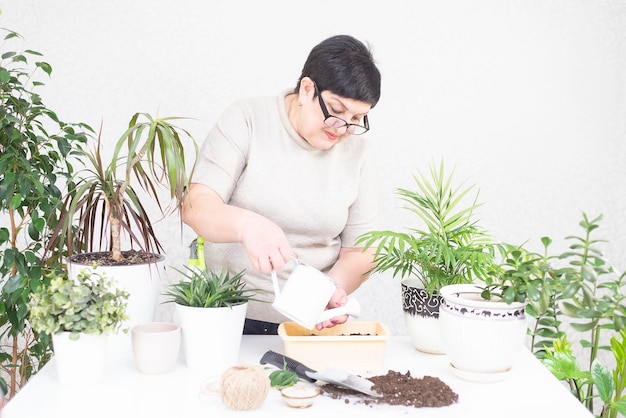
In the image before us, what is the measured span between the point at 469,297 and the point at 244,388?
579 mm

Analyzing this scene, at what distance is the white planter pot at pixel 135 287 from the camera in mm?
1519

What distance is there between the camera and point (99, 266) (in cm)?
151

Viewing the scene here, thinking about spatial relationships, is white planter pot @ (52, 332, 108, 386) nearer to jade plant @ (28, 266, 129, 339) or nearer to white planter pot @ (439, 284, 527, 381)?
jade plant @ (28, 266, 129, 339)

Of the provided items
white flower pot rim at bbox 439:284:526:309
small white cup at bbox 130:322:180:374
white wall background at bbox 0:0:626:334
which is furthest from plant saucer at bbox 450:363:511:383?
white wall background at bbox 0:0:626:334

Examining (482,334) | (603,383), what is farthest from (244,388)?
(603,383)

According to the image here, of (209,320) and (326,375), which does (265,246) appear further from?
(326,375)

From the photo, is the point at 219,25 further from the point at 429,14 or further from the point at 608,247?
the point at 608,247

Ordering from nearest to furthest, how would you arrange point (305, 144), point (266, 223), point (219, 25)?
point (266, 223)
point (305, 144)
point (219, 25)

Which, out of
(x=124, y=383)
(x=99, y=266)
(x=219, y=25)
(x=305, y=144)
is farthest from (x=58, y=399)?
(x=219, y=25)

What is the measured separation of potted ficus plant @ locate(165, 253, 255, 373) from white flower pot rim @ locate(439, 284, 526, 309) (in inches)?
17.3

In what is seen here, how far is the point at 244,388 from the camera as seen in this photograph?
1.23 m

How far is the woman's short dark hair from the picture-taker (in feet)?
5.81

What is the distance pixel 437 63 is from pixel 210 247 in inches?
61.8

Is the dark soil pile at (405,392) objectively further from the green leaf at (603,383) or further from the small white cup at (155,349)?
the green leaf at (603,383)
